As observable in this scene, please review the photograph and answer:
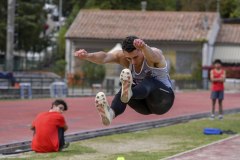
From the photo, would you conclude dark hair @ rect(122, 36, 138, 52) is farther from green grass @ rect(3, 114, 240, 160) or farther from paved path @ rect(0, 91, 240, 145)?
paved path @ rect(0, 91, 240, 145)

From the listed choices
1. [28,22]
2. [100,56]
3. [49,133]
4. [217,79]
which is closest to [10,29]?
[28,22]

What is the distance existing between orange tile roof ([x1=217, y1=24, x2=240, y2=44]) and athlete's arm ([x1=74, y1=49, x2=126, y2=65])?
43796 mm

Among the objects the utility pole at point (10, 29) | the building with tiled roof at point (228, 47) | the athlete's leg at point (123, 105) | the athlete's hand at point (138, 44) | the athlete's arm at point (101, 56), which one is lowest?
the building with tiled roof at point (228, 47)

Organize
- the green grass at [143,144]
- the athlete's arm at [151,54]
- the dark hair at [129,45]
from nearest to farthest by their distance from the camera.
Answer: the athlete's arm at [151,54] → the dark hair at [129,45] → the green grass at [143,144]

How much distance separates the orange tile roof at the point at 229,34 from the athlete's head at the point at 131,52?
44.0 m

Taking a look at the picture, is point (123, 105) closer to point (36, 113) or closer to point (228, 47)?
point (36, 113)

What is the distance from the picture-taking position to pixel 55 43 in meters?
65.8

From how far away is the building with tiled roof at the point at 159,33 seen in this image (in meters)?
49.9

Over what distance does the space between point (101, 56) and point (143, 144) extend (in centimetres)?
592

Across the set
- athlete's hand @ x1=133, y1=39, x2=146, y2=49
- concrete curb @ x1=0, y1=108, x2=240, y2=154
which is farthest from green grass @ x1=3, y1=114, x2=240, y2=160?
athlete's hand @ x1=133, y1=39, x2=146, y2=49

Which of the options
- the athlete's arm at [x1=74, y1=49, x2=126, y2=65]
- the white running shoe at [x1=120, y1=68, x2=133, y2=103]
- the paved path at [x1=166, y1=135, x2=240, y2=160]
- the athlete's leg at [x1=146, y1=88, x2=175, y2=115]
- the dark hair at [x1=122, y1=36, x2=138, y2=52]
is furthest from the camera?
the paved path at [x1=166, y1=135, x2=240, y2=160]

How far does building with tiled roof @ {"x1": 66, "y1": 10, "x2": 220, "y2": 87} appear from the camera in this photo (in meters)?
49.9

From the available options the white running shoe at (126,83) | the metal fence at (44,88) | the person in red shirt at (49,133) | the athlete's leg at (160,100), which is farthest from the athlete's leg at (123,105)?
the metal fence at (44,88)

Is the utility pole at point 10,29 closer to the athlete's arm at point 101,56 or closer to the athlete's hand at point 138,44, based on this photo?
the athlete's arm at point 101,56
